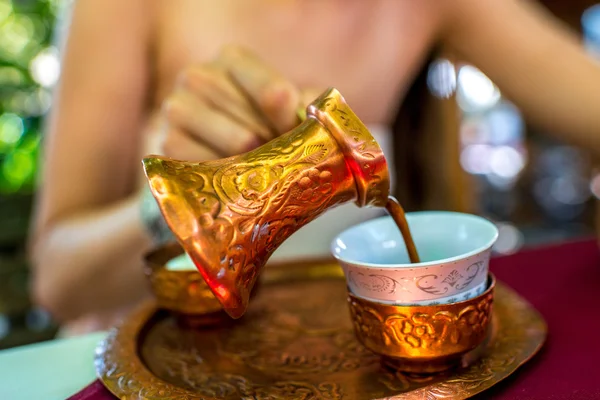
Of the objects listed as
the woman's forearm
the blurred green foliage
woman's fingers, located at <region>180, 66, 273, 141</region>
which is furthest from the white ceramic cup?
the blurred green foliage

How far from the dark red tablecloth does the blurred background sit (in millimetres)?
449

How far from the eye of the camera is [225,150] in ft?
1.77

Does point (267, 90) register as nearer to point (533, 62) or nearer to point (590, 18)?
point (533, 62)

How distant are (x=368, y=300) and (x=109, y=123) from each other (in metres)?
0.62

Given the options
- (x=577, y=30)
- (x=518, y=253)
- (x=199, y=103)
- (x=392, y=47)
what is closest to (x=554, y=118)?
(x=392, y=47)

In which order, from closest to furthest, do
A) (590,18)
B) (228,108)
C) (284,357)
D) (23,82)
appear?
(284,357) → (228,108) → (23,82) → (590,18)

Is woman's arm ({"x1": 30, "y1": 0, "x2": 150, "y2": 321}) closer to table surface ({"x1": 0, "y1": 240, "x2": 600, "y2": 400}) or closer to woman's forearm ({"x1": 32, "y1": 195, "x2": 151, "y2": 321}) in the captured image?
woman's forearm ({"x1": 32, "y1": 195, "x2": 151, "y2": 321})

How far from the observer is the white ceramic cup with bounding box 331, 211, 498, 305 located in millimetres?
367

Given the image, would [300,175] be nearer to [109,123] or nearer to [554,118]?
[109,123]

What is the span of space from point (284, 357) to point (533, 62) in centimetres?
82

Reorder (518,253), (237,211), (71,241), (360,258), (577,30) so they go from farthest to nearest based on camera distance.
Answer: (577,30), (71,241), (518,253), (360,258), (237,211)

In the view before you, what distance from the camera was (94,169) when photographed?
0.84 m

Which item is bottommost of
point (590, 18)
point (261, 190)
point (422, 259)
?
point (590, 18)

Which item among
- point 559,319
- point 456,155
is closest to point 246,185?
point 559,319
